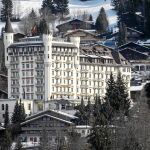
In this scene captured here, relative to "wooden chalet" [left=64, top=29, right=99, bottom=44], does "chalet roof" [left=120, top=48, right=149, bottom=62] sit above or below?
below

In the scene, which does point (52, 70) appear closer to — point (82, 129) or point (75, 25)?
point (82, 129)

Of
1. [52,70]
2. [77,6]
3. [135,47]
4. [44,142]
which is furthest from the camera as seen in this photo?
[77,6]

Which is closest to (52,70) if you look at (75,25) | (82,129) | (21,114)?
(21,114)

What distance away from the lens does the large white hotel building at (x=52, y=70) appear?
106 metres

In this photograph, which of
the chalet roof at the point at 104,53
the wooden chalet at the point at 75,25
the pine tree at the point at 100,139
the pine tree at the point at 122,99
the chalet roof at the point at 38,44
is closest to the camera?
the pine tree at the point at 100,139

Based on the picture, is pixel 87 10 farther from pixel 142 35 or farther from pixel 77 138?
pixel 77 138

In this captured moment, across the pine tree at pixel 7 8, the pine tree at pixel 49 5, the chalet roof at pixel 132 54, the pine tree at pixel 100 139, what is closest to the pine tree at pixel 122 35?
the chalet roof at pixel 132 54

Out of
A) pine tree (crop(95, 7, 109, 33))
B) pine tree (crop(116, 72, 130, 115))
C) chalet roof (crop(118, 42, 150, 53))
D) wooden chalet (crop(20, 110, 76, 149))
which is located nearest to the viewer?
pine tree (crop(116, 72, 130, 115))

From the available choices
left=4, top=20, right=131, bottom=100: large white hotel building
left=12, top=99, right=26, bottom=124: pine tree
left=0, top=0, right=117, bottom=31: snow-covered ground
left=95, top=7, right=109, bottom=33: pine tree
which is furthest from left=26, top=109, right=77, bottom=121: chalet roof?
left=0, top=0, right=117, bottom=31: snow-covered ground

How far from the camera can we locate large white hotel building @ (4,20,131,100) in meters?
106

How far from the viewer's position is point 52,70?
106000 millimetres

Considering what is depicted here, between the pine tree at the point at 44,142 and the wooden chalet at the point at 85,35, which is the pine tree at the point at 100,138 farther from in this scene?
the wooden chalet at the point at 85,35

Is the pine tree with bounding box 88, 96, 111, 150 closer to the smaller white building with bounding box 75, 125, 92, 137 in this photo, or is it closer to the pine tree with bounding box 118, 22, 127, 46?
the smaller white building with bounding box 75, 125, 92, 137

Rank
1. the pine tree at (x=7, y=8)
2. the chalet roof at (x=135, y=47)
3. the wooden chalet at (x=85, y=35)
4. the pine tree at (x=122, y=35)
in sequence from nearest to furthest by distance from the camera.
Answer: the chalet roof at (x=135, y=47) → the pine tree at (x=122, y=35) → the wooden chalet at (x=85, y=35) → the pine tree at (x=7, y=8)
